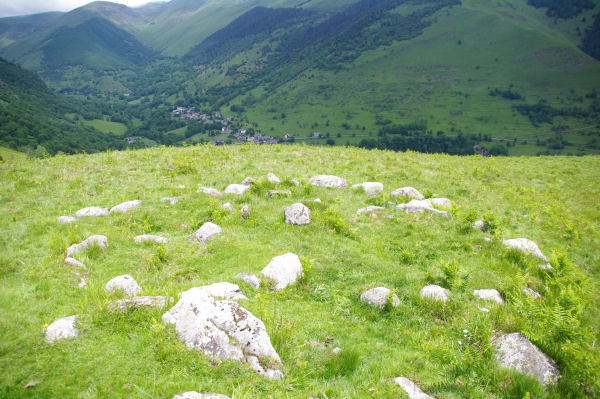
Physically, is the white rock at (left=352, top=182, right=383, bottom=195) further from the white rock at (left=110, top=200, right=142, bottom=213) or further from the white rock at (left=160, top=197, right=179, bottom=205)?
the white rock at (left=110, top=200, right=142, bottom=213)

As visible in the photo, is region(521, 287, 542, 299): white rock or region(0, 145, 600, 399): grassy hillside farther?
region(521, 287, 542, 299): white rock

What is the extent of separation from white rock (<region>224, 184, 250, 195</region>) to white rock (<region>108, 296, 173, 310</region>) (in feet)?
35.6

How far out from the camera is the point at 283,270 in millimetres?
10305

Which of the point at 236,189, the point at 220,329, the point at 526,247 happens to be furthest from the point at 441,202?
→ the point at 220,329

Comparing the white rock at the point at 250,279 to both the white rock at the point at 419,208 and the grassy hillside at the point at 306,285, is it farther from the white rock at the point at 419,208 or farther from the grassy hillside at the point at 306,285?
the white rock at the point at 419,208

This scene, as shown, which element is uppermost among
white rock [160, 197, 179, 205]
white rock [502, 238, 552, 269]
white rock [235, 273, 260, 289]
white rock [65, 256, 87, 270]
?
white rock [65, 256, 87, 270]

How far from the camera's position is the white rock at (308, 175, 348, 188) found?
69.5ft

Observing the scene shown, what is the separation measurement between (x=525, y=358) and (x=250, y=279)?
7.66 m

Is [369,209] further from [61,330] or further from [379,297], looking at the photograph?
[61,330]

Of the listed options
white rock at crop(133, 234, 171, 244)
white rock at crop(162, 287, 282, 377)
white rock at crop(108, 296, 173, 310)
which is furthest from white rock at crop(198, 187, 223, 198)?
white rock at crop(162, 287, 282, 377)

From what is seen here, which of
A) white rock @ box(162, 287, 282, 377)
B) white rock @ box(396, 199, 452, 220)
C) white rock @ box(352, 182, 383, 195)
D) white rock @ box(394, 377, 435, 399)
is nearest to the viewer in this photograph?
white rock @ box(394, 377, 435, 399)

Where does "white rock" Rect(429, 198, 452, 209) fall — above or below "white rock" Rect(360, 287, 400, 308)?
below

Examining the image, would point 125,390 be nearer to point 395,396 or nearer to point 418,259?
point 395,396

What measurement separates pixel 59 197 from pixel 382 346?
19.6 metres
